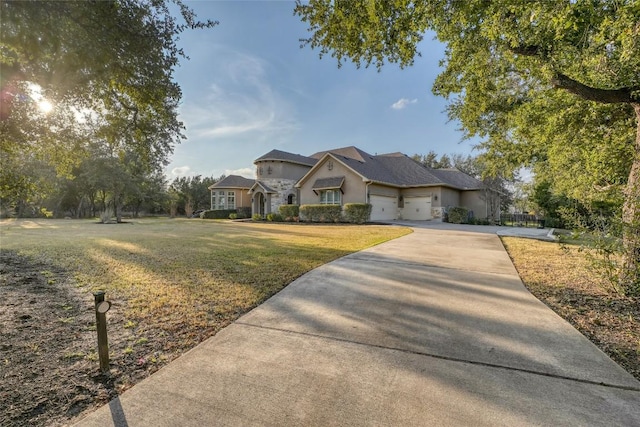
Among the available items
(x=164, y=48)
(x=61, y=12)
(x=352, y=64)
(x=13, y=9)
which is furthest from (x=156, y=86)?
(x=352, y=64)

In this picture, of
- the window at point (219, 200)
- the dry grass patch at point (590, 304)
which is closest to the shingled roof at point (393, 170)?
the window at point (219, 200)

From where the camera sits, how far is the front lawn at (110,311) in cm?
251

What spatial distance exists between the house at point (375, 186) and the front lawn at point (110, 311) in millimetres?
15536

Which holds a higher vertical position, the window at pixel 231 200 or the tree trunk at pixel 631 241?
the window at pixel 231 200

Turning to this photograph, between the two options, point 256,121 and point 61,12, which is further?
point 256,121

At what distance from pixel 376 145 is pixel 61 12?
38014mm

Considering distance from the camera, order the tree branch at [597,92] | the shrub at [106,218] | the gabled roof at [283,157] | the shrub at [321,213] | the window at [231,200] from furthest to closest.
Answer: the window at [231,200] → the gabled roof at [283,157] → the shrub at [106,218] → the shrub at [321,213] → the tree branch at [597,92]

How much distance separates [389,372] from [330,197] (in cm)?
2244

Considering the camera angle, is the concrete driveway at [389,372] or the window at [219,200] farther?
the window at [219,200]

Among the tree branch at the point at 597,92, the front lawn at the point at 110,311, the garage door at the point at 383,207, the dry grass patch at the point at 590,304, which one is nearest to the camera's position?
the front lawn at the point at 110,311

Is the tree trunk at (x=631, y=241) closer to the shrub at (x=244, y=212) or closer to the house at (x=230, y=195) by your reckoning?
the shrub at (x=244, y=212)

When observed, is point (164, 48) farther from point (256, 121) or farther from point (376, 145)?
point (376, 145)

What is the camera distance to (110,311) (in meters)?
4.29

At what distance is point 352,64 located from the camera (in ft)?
24.2
